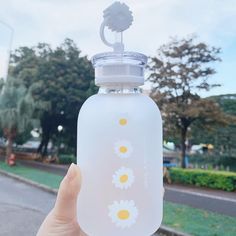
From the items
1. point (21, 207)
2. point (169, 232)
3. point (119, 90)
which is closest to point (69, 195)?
point (119, 90)

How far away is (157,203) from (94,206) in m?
0.19

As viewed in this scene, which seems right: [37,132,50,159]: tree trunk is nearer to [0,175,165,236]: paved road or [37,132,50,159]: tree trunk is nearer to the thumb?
[0,175,165,236]: paved road

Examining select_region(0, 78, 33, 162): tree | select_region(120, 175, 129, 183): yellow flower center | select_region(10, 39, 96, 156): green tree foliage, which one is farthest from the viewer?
select_region(10, 39, 96, 156): green tree foliage

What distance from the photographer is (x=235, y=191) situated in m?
8.00

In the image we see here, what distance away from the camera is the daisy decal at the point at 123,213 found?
A: 2.83ft

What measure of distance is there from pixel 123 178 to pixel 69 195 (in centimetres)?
19

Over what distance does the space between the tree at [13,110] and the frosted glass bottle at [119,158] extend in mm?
12107

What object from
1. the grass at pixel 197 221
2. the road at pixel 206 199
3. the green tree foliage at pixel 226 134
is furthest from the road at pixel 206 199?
the green tree foliage at pixel 226 134

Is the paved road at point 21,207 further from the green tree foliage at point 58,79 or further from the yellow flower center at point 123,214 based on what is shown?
the green tree foliage at point 58,79

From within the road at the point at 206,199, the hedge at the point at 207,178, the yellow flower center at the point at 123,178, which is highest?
the yellow flower center at the point at 123,178

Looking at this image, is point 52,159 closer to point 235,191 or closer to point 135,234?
point 235,191

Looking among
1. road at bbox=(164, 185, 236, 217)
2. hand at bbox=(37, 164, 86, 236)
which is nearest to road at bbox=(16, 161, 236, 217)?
road at bbox=(164, 185, 236, 217)

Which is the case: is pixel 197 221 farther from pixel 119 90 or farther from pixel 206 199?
pixel 119 90

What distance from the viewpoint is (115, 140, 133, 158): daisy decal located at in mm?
866
